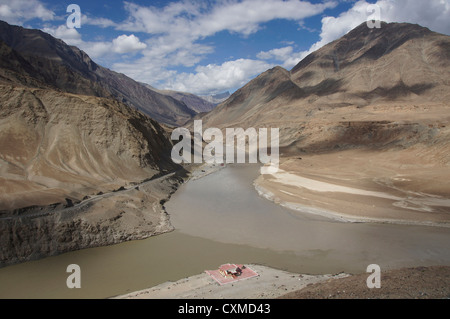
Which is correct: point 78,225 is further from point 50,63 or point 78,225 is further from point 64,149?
point 50,63

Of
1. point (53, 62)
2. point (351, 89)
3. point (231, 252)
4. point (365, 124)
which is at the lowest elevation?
point (231, 252)

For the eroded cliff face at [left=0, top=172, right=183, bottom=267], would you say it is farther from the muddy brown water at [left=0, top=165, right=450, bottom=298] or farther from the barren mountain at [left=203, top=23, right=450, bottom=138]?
the barren mountain at [left=203, top=23, right=450, bottom=138]

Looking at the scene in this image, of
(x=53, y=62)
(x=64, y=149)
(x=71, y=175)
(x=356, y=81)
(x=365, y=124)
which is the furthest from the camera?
(x=356, y=81)

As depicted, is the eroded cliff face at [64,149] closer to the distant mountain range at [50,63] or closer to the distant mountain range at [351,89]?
the distant mountain range at [50,63]

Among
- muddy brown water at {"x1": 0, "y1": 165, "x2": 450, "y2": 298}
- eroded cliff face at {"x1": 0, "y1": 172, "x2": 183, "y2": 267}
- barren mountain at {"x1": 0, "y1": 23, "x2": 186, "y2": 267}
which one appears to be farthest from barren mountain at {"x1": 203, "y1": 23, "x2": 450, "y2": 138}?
eroded cliff face at {"x1": 0, "y1": 172, "x2": 183, "y2": 267}

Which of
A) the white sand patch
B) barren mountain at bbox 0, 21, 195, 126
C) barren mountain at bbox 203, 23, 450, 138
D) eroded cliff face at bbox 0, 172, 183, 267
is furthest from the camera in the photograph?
barren mountain at bbox 203, 23, 450, 138

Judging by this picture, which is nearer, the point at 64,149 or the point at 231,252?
the point at 231,252

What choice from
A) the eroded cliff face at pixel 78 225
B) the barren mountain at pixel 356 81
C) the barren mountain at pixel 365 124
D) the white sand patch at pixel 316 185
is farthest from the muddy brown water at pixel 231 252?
the barren mountain at pixel 356 81

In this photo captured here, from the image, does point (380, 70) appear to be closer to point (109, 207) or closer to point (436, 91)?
point (436, 91)

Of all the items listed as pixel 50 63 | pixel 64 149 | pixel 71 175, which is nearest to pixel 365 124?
pixel 64 149
